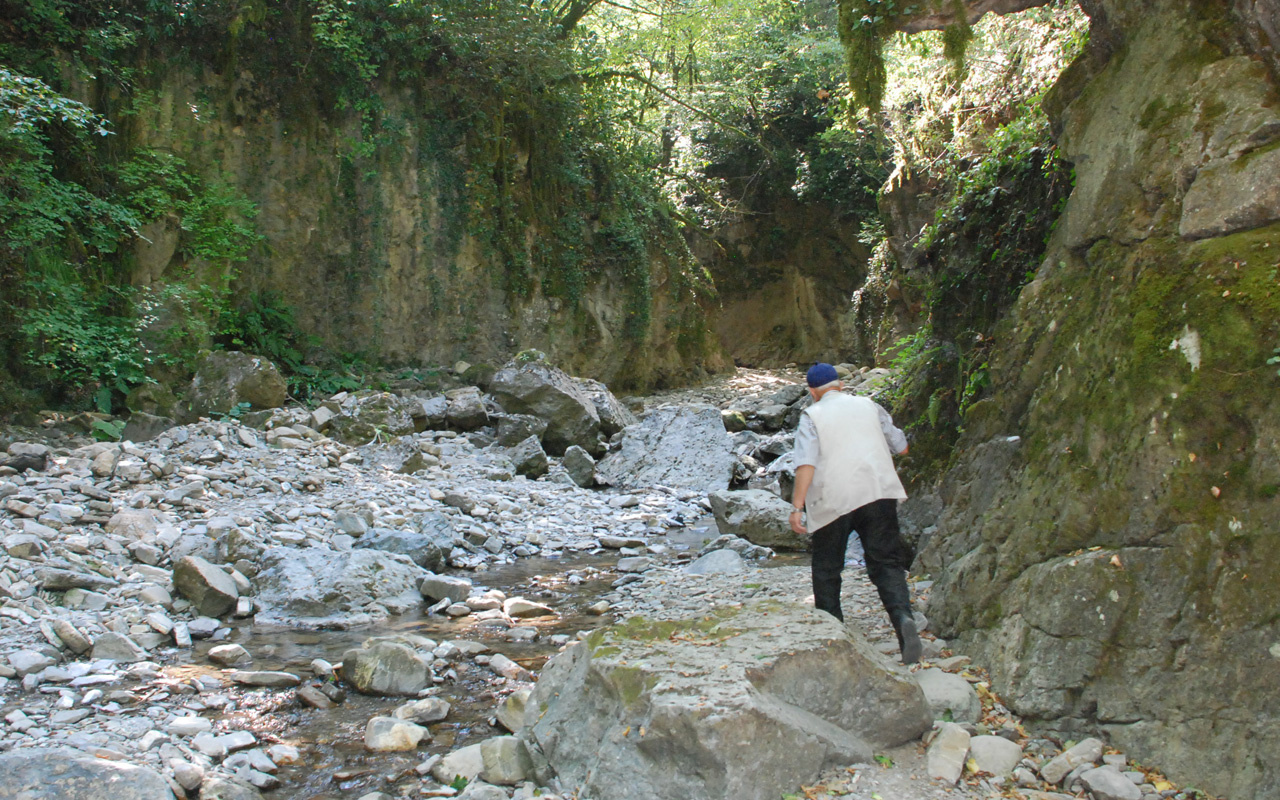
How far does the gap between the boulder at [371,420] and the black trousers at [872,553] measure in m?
7.77

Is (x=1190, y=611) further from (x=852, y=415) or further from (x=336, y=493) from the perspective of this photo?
(x=336, y=493)

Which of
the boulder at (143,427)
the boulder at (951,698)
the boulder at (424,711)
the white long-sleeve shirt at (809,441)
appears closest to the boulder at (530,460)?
the boulder at (143,427)

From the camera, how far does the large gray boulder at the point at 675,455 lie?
1141 cm

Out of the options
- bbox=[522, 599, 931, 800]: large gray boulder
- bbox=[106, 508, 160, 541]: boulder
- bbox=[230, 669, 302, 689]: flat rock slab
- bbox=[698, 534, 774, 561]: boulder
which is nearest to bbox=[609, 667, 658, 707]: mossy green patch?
bbox=[522, 599, 931, 800]: large gray boulder

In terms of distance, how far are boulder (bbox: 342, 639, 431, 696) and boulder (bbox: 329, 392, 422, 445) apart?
257 inches

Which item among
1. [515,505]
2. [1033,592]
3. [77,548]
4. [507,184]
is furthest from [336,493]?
[507,184]

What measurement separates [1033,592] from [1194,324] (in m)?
1.26

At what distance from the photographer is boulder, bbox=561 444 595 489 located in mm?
11125

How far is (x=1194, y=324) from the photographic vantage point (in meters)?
3.27

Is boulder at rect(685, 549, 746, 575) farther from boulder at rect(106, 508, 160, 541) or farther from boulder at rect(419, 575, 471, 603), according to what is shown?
boulder at rect(106, 508, 160, 541)

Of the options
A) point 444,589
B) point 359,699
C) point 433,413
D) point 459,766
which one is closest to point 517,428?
point 433,413

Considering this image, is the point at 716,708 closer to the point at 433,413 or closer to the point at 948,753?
the point at 948,753

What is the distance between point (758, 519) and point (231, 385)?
6.96 m

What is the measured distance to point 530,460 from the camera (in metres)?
11.0
